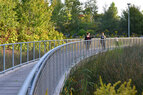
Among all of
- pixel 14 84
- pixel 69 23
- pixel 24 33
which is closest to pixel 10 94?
pixel 14 84

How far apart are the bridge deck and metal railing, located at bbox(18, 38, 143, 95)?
109 centimetres

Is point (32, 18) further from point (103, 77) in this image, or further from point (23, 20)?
point (103, 77)

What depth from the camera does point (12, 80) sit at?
8.10m

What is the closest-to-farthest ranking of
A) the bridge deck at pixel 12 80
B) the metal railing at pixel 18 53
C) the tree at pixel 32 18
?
the bridge deck at pixel 12 80 → the metal railing at pixel 18 53 → the tree at pixel 32 18

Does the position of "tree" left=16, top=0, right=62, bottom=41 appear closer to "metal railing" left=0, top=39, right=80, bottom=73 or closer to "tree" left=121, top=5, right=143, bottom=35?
"metal railing" left=0, top=39, right=80, bottom=73

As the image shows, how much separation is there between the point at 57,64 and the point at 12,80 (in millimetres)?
1757

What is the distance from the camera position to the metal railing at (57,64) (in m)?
3.77

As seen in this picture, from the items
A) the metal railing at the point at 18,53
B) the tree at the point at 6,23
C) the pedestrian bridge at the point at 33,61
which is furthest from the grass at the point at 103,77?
the tree at the point at 6,23

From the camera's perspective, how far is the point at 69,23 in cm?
5903

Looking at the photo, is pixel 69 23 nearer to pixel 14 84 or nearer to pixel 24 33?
pixel 24 33

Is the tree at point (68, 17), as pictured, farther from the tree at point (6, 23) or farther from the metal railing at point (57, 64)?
the tree at point (6, 23)

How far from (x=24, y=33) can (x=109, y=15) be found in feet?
145

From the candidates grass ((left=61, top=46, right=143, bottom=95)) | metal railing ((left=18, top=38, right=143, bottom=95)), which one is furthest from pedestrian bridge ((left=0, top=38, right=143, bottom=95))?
grass ((left=61, top=46, right=143, bottom=95))

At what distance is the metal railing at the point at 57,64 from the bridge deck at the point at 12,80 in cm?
109
